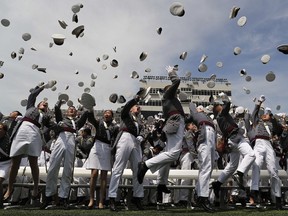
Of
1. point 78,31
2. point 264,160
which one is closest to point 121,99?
point 78,31

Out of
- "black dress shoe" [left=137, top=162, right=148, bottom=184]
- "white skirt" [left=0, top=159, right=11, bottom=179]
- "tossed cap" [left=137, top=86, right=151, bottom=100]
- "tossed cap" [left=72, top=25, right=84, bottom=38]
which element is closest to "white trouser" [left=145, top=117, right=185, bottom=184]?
"black dress shoe" [left=137, top=162, right=148, bottom=184]

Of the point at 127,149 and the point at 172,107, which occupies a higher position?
the point at 172,107

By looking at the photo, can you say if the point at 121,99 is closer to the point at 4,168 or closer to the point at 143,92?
the point at 143,92

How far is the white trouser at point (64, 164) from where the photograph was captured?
7191 millimetres

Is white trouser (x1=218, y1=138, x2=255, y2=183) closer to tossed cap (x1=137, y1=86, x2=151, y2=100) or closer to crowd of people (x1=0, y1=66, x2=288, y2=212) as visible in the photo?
crowd of people (x1=0, y1=66, x2=288, y2=212)

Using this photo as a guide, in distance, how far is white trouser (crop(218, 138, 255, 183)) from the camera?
7.03 metres

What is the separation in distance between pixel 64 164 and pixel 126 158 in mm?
1367

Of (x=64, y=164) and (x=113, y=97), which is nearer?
(x=64, y=164)

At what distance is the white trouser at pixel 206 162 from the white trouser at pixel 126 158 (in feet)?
4.04

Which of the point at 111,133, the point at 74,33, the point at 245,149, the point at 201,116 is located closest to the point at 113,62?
the point at 74,33

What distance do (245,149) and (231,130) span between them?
49 centimetres

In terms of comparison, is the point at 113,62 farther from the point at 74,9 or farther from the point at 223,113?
the point at 223,113

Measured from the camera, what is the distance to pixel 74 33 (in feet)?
35.0

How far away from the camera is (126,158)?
23.3 feet
